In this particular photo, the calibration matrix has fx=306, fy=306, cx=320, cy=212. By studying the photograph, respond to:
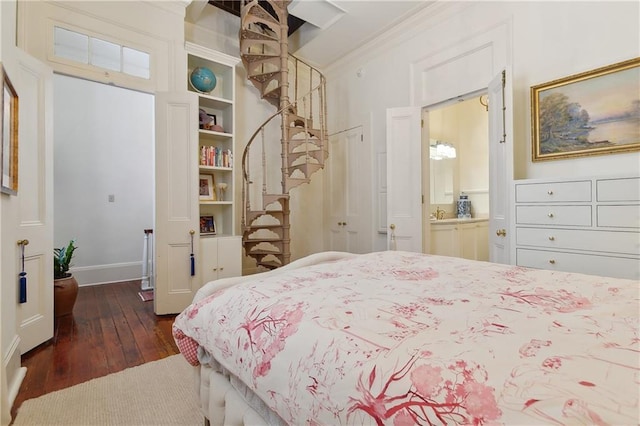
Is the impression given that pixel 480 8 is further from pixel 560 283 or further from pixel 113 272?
pixel 113 272

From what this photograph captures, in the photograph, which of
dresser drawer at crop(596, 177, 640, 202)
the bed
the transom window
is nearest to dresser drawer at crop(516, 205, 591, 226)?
dresser drawer at crop(596, 177, 640, 202)

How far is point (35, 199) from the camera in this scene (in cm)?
227

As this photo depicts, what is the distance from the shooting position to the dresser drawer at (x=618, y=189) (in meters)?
1.75

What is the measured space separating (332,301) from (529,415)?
0.54 meters

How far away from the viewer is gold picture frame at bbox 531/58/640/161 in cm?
208

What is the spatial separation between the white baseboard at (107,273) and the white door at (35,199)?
2.00 m

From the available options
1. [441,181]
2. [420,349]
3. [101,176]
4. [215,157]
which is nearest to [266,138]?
[215,157]

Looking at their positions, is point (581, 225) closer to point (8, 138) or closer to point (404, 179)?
point (404, 179)

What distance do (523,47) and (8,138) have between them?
12.3ft

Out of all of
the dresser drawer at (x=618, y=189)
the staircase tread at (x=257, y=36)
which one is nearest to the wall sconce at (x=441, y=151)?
the staircase tread at (x=257, y=36)

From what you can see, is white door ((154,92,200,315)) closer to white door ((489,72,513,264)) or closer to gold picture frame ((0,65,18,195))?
gold picture frame ((0,65,18,195))

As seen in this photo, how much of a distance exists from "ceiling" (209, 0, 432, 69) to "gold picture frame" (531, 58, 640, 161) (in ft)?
5.59

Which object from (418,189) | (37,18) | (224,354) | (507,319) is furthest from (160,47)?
(507,319)

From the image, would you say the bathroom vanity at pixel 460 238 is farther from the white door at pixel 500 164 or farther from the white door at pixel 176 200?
the white door at pixel 176 200
